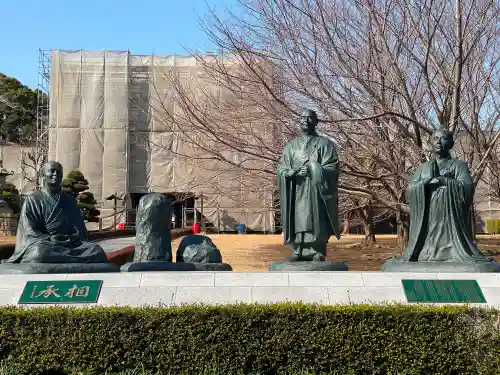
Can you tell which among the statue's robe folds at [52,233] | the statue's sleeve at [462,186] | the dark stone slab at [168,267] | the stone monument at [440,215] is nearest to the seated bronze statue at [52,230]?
the statue's robe folds at [52,233]

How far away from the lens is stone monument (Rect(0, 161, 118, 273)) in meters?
6.79

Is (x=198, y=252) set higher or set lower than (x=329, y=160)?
lower

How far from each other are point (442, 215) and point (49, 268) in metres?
4.68

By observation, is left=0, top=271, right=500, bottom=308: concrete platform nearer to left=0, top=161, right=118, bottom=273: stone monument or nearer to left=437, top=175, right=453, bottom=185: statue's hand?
left=0, top=161, right=118, bottom=273: stone monument

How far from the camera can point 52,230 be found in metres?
7.13

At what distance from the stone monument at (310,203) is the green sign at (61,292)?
87.1 inches

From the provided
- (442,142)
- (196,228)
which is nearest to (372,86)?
(442,142)

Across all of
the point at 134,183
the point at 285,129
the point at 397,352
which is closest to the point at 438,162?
the point at 397,352

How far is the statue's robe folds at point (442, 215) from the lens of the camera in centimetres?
714

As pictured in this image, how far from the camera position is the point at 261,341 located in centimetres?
523

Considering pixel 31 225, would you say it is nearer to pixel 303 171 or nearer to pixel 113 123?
pixel 303 171

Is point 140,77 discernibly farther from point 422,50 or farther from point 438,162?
point 438,162

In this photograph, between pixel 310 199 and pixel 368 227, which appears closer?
pixel 310 199

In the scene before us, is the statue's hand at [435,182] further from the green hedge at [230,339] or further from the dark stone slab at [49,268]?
the dark stone slab at [49,268]
